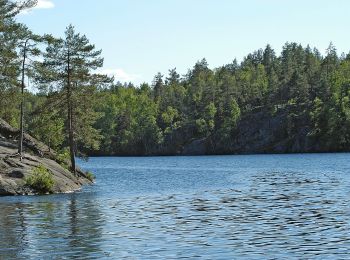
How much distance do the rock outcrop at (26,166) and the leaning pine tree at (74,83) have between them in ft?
11.1

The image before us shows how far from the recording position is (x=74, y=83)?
6500cm

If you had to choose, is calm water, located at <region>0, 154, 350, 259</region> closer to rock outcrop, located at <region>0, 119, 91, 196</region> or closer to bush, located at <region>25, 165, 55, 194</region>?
bush, located at <region>25, 165, 55, 194</region>

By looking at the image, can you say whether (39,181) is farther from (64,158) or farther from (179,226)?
(179,226)

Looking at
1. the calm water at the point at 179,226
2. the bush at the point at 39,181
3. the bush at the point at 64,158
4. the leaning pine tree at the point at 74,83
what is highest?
the leaning pine tree at the point at 74,83

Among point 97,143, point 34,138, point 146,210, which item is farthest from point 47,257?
point 34,138

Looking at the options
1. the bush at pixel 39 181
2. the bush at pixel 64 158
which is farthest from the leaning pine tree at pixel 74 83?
the bush at pixel 39 181

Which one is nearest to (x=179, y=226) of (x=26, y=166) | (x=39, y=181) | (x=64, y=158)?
(x=39, y=181)

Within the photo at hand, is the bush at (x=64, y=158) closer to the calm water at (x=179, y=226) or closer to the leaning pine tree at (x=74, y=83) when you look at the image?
the leaning pine tree at (x=74, y=83)

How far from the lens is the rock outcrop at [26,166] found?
5066 centimetres

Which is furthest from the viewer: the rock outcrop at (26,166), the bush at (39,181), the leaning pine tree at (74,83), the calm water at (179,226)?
the leaning pine tree at (74,83)

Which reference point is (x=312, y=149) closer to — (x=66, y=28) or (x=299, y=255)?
(x=66, y=28)

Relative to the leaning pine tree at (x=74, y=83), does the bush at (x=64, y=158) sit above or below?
below

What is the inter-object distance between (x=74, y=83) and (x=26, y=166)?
14.5 metres

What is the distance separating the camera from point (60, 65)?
6438 centimetres
